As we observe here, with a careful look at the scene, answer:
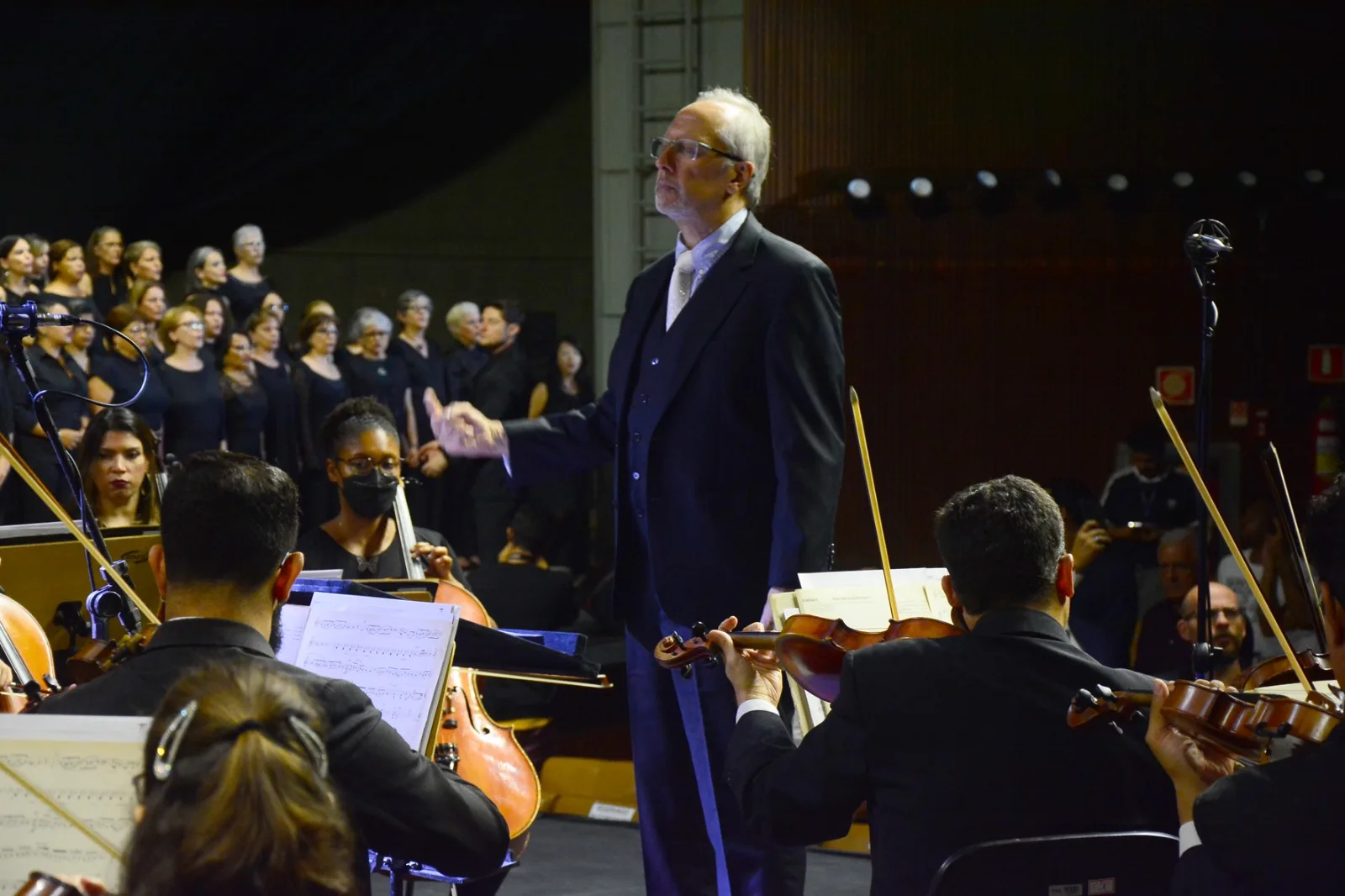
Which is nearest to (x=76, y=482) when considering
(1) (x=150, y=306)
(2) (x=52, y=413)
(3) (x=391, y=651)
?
(3) (x=391, y=651)

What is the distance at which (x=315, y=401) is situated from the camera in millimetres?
6715

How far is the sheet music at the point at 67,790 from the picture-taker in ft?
4.56

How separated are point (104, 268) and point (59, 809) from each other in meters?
5.87

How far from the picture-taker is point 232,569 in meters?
1.60

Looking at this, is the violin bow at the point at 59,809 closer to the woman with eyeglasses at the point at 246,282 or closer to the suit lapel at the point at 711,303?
the suit lapel at the point at 711,303

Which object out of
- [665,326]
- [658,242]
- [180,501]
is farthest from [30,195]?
[180,501]

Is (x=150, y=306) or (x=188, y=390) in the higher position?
(x=150, y=306)

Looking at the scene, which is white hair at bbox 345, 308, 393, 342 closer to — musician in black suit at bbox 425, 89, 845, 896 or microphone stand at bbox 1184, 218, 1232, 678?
musician in black suit at bbox 425, 89, 845, 896

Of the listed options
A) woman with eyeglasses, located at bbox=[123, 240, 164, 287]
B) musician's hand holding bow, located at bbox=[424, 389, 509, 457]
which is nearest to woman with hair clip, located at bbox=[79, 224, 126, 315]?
woman with eyeglasses, located at bbox=[123, 240, 164, 287]

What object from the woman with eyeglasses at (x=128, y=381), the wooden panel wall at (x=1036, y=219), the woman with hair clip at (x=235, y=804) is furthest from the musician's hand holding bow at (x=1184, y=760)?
the wooden panel wall at (x=1036, y=219)

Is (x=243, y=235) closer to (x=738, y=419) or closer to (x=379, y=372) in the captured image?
(x=379, y=372)

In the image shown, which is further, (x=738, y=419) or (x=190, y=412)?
(x=190, y=412)

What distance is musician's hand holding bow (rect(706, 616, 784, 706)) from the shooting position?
195 centimetres

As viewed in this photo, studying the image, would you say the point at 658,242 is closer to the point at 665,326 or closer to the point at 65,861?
the point at 665,326
